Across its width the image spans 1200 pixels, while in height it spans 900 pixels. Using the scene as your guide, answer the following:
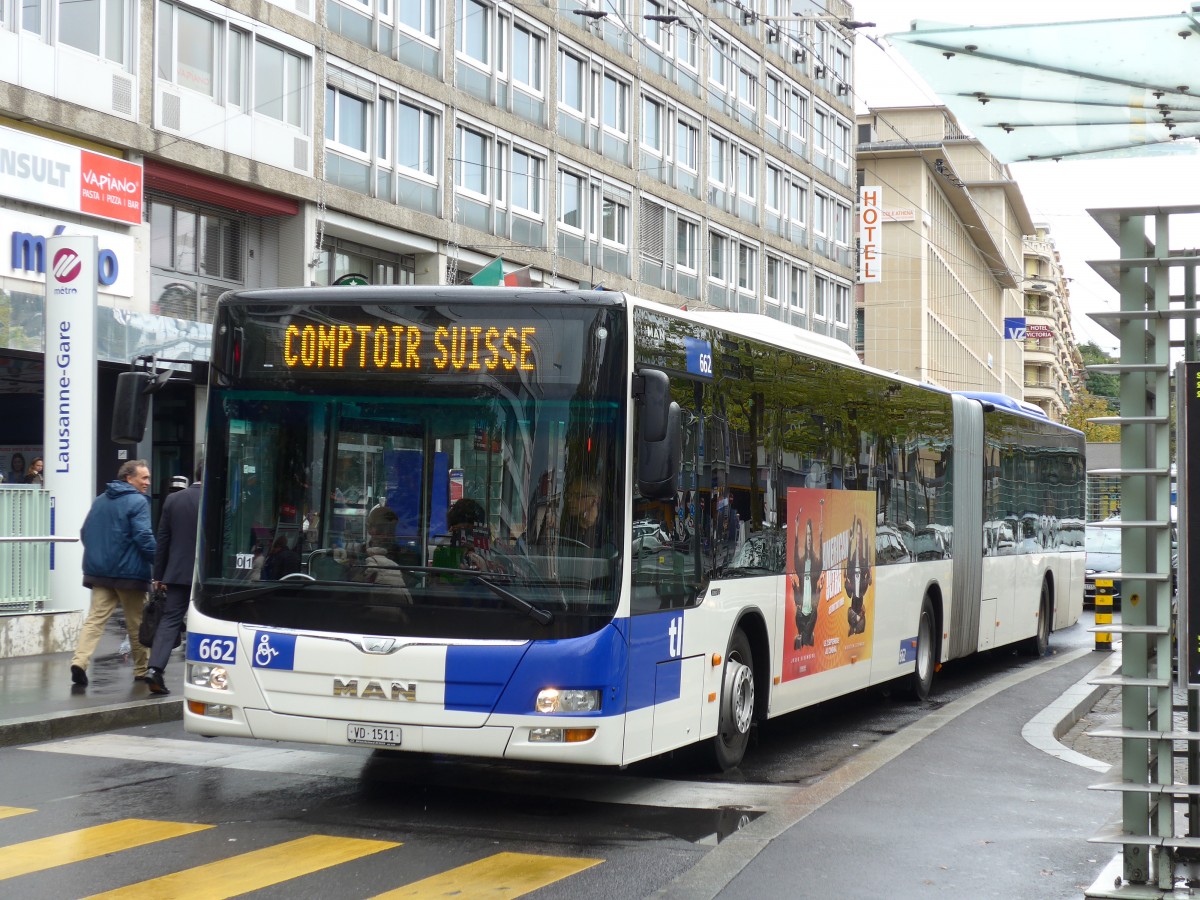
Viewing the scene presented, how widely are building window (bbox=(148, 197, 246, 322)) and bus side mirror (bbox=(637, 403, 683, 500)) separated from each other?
18.7 metres

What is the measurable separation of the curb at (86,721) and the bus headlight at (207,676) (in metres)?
2.56

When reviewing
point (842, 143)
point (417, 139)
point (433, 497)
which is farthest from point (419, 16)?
point (842, 143)

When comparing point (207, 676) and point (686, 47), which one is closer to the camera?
point (207, 676)

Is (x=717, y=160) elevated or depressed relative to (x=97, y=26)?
elevated

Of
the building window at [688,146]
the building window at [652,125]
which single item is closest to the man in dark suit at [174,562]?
the building window at [652,125]

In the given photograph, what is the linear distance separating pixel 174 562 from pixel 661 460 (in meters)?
6.04

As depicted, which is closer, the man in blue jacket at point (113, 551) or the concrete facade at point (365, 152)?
the man in blue jacket at point (113, 551)

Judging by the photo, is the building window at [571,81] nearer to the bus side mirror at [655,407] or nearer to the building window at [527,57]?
the building window at [527,57]

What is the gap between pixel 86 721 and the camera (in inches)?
451

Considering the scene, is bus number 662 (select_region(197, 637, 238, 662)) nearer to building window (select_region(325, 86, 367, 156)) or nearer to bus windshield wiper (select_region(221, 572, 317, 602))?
bus windshield wiper (select_region(221, 572, 317, 602))

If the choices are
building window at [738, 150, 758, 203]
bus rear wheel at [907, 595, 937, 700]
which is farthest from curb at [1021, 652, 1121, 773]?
building window at [738, 150, 758, 203]

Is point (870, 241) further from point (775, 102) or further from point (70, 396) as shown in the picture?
point (70, 396)

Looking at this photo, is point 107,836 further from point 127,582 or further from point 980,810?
point 127,582

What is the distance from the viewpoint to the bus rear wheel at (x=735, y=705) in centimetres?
999
